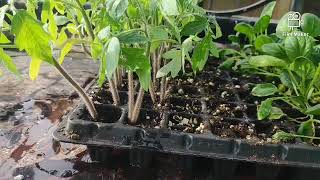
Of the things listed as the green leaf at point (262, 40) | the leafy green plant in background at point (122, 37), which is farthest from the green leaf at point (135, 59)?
the green leaf at point (262, 40)

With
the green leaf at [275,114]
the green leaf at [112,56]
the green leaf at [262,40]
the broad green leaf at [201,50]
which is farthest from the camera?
the green leaf at [262,40]

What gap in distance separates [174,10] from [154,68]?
0.24 meters

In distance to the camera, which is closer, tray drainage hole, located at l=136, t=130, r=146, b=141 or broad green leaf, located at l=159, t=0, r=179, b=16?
broad green leaf, located at l=159, t=0, r=179, b=16

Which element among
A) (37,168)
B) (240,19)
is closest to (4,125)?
(37,168)

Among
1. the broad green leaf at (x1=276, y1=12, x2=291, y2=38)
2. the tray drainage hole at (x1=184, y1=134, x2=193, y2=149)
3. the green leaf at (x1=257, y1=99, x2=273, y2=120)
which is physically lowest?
the tray drainage hole at (x1=184, y1=134, x2=193, y2=149)

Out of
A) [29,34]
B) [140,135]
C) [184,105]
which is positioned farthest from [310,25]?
[29,34]

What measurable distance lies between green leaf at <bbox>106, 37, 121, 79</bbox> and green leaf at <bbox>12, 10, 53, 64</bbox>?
0.07 meters

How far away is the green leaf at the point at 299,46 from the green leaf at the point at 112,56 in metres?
0.33

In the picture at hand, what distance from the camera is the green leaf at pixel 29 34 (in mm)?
365

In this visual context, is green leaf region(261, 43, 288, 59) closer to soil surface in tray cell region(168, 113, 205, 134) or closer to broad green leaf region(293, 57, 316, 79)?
broad green leaf region(293, 57, 316, 79)

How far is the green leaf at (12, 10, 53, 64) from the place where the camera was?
0.37 metres

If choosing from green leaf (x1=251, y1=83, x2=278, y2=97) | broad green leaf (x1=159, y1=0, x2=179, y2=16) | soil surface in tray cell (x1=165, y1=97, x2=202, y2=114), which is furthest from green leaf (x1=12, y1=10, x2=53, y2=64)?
green leaf (x1=251, y1=83, x2=278, y2=97)

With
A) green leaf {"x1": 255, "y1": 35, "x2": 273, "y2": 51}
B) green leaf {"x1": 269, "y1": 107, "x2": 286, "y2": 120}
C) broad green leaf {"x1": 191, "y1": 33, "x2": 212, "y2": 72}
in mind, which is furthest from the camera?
green leaf {"x1": 255, "y1": 35, "x2": 273, "y2": 51}

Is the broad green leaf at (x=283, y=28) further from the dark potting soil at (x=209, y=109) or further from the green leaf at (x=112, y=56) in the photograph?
the green leaf at (x=112, y=56)
